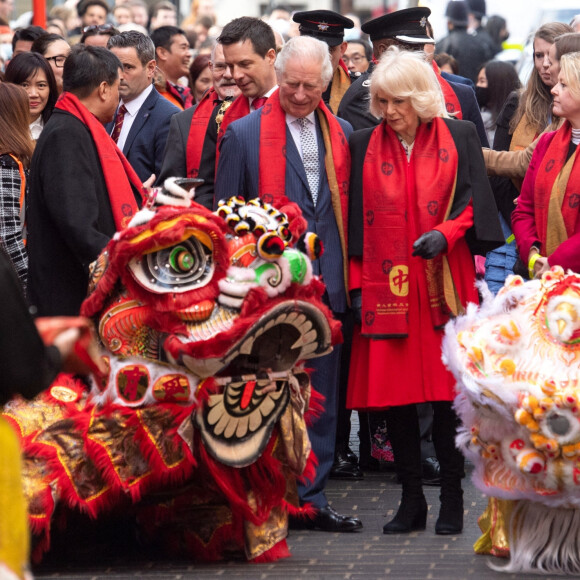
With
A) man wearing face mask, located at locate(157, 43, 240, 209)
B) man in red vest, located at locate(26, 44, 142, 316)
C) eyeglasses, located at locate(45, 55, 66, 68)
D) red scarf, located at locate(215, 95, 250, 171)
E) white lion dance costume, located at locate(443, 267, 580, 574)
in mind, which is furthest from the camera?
eyeglasses, located at locate(45, 55, 66, 68)

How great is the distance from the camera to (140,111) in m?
8.49

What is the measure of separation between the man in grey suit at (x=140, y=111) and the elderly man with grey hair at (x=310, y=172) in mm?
1848

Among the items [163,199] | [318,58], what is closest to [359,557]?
[163,199]

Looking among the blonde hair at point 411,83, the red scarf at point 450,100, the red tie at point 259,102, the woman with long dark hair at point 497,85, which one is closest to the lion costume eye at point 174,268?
the blonde hair at point 411,83

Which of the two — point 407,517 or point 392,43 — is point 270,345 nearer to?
point 407,517

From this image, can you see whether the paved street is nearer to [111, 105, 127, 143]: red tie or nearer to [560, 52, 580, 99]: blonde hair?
[560, 52, 580, 99]: blonde hair

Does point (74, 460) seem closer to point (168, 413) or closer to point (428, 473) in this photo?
point (168, 413)

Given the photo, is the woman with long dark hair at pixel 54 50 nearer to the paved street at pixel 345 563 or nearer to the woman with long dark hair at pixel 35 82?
the woman with long dark hair at pixel 35 82

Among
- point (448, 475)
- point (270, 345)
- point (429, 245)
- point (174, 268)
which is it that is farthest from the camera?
point (448, 475)

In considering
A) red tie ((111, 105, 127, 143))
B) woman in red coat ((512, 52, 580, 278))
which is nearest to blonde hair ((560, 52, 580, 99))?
woman in red coat ((512, 52, 580, 278))

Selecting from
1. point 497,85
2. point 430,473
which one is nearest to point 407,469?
point 430,473

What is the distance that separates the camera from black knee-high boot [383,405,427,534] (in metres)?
6.18

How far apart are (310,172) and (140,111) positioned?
89.9 inches

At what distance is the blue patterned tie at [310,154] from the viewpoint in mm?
6500
